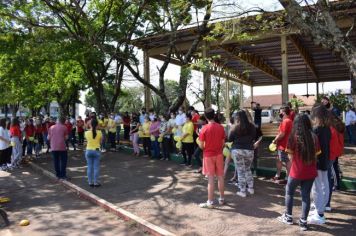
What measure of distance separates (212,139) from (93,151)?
3673 millimetres

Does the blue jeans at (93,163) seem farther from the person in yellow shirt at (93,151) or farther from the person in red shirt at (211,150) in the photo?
the person in red shirt at (211,150)

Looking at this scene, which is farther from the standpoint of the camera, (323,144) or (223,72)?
(223,72)

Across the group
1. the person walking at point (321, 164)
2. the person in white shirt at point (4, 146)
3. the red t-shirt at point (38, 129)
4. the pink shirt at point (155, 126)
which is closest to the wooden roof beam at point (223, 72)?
the red t-shirt at point (38, 129)

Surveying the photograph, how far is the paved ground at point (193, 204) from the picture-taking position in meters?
6.23

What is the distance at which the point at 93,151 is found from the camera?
32.4ft

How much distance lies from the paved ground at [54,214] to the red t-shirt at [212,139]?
1.95m

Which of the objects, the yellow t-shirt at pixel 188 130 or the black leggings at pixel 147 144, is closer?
the yellow t-shirt at pixel 188 130

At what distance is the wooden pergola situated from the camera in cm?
1919

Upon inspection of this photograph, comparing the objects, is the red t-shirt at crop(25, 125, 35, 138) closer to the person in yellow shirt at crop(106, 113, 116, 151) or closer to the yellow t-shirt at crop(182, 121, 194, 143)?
the person in yellow shirt at crop(106, 113, 116, 151)

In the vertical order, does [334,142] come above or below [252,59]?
below

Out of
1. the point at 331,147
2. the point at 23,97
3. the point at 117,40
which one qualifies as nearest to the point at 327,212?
the point at 331,147

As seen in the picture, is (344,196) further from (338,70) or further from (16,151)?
(338,70)

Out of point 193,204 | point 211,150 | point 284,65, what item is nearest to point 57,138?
point 193,204

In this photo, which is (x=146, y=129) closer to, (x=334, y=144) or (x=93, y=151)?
(x=93, y=151)
